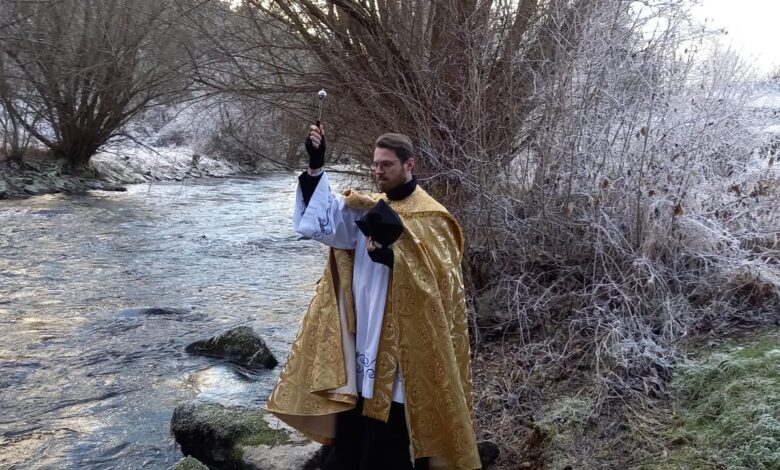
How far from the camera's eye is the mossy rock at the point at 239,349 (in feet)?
22.7

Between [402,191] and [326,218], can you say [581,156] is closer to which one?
[402,191]

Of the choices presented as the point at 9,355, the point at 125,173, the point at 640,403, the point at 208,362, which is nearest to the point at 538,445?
the point at 640,403

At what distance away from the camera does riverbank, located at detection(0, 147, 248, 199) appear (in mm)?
18938

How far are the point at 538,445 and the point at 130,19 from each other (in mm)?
11247

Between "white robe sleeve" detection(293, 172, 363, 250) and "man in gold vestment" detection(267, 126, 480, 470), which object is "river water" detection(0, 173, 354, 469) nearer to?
"man in gold vestment" detection(267, 126, 480, 470)

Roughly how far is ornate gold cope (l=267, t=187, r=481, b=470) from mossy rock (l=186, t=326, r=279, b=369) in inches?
132

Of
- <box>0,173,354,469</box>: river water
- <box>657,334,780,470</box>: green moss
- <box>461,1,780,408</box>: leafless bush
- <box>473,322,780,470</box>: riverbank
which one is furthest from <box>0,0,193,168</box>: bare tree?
<box>657,334,780,470</box>: green moss

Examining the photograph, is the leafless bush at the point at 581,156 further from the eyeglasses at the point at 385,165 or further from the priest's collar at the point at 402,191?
the eyeglasses at the point at 385,165

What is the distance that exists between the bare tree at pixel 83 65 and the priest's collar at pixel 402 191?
18.5ft

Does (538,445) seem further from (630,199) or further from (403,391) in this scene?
(630,199)

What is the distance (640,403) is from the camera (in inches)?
165

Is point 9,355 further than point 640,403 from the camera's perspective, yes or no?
Yes

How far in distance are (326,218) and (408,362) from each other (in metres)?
0.82

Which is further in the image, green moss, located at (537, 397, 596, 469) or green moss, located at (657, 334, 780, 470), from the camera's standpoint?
green moss, located at (537, 397, 596, 469)
